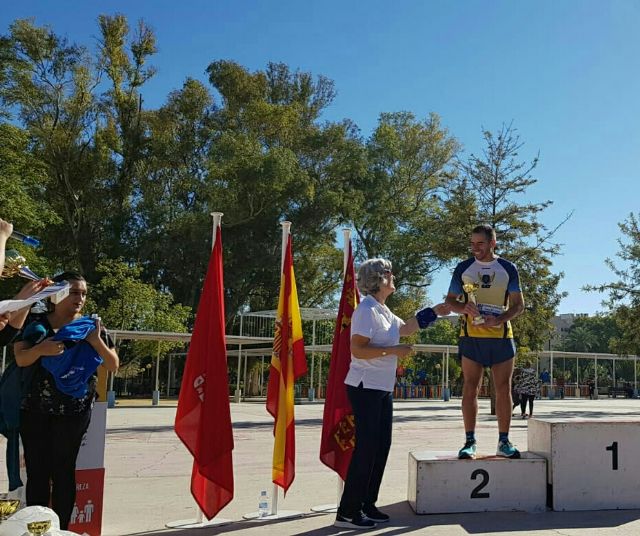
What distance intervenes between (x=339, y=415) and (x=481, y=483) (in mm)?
1291

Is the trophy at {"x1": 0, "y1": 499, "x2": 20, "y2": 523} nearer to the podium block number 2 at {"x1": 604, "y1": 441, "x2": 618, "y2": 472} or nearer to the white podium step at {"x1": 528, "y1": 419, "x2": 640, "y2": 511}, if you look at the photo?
the white podium step at {"x1": 528, "y1": 419, "x2": 640, "y2": 511}

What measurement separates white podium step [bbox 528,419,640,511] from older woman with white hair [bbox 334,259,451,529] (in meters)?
1.48

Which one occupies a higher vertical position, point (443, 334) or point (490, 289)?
point (443, 334)

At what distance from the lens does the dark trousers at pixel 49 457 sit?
163 inches

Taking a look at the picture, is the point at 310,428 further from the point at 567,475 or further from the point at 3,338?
the point at 3,338

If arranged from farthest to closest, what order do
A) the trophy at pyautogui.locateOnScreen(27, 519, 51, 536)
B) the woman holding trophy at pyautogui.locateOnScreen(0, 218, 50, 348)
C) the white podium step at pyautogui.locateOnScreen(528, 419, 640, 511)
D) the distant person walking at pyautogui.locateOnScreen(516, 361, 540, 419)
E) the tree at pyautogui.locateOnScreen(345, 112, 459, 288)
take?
the tree at pyautogui.locateOnScreen(345, 112, 459, 288), the distant person walking at pyautogui.locateOnScreen(516, 361, 540, 419), the white podium step at pyautogui.locateOnScreen(528, 419, 640, 511), the woman holding trophy at pyautogui.locateOnScreen(0, 218, 50, 348), the trophy at pyautogui.locateOnScreen(27, 519, 51, 536)

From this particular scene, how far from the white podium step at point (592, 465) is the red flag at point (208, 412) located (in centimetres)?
269

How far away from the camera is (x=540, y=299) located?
21.8m

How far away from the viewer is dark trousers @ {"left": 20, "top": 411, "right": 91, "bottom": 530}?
414 centimetres

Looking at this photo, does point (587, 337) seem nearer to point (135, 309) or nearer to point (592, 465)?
point (135, 309)

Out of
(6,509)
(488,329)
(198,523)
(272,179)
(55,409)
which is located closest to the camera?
(6,509)

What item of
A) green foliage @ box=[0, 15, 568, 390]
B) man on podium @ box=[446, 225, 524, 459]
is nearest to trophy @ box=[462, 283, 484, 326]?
man on podium @ box=[446, 225, 524, 459]

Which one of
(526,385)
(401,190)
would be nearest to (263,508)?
(526,385)

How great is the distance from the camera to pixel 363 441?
5.05 meters
